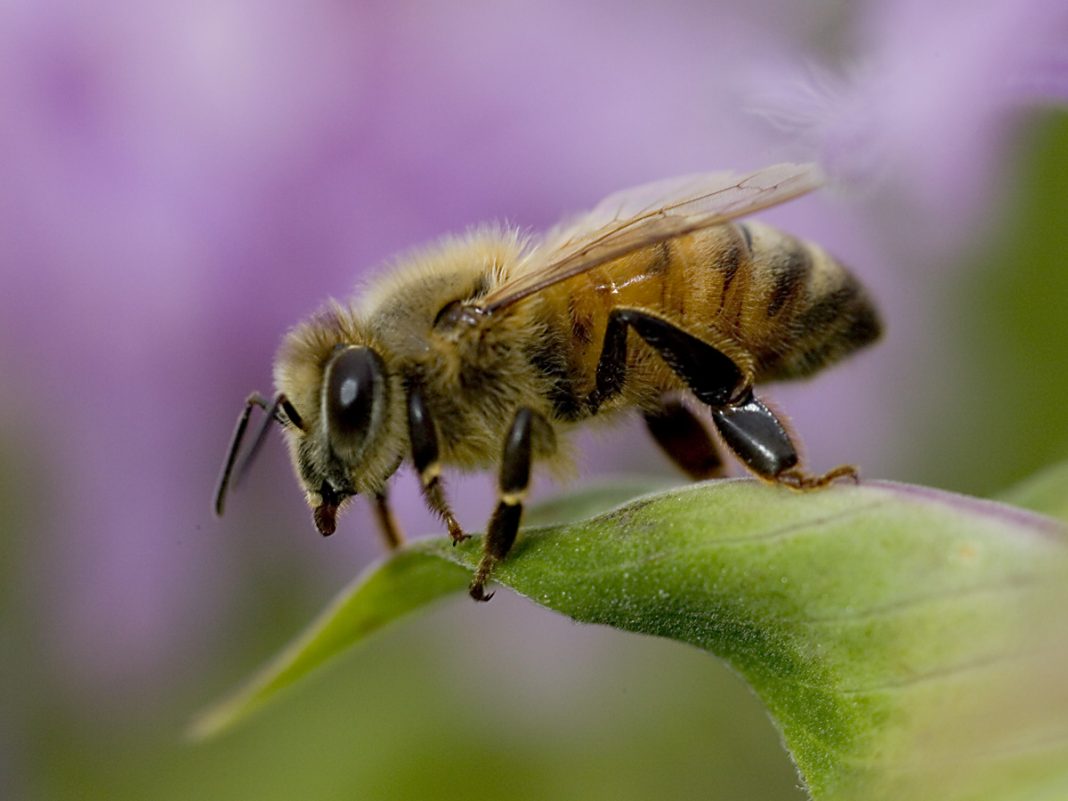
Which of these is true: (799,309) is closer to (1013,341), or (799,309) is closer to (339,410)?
(339,410)

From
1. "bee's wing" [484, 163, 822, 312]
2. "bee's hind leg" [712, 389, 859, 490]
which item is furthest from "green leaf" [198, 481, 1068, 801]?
"bee's wing" [484, 163, 822, 312]

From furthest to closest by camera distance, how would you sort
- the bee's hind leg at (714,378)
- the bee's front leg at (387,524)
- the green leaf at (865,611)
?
the bee's front leg at (387,524) < the bee's hind leg at (714,378) < the green leaf at (865,611)

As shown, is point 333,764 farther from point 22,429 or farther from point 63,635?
point 22,429

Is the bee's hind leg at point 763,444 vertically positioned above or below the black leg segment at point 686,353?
below

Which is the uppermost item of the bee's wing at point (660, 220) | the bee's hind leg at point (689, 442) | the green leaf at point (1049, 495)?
the bee's wing at point (660, 220)

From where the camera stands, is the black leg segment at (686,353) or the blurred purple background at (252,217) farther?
the blurred purple background at (252,217)

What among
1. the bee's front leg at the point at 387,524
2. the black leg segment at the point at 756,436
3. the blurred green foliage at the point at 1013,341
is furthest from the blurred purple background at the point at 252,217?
the black leg segment at the point at 756,436

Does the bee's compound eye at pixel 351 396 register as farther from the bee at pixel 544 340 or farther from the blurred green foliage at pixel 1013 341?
the blurred green foliage at pixel 1013 341
